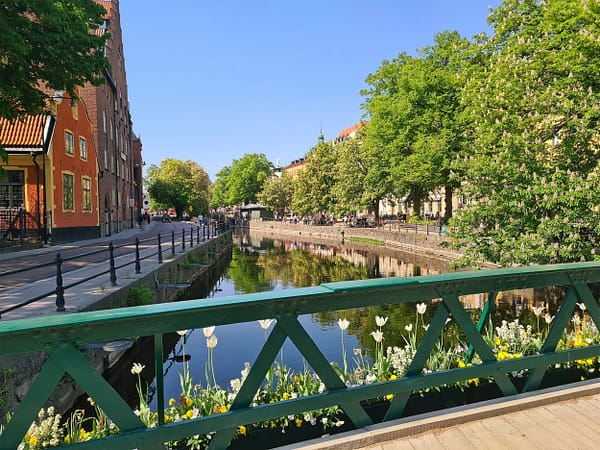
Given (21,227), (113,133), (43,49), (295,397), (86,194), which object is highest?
(113,133)

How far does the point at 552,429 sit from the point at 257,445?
6.79ft

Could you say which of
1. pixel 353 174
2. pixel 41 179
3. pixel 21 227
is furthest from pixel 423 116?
pixel 21 227

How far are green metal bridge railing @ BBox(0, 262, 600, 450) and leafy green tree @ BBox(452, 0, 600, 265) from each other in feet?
29.7

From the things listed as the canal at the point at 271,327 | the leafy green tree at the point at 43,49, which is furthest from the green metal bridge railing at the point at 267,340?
the leafy green tree at the point at 43,49

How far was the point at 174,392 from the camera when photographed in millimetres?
8250

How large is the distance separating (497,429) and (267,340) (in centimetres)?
176

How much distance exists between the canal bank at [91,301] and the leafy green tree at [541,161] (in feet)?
32.7

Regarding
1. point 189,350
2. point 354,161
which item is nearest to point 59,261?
point 189,350

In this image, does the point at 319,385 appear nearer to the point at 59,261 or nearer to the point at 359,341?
the point at 59,261

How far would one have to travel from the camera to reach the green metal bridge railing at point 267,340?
6.86 ft

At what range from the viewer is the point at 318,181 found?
57.2 metres

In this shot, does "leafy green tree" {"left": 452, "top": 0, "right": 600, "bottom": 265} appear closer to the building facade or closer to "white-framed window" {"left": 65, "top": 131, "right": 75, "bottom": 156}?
"white-framed window" {"left": 65, "top": 131, "right": 75, "bottom": 156}

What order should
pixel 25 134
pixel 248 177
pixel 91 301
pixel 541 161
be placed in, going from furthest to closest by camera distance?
1. pixel 248 177
2. pixel 25 134
3. pixel 541 161
4. pixel 91 301

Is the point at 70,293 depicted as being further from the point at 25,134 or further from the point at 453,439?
the point at 25,134
